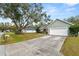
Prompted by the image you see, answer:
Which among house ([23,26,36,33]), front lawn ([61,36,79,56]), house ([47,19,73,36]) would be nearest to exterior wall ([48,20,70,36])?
house ([47,19,73,36])

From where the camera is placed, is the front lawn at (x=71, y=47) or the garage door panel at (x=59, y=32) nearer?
the front lawn at (x=71, y=47)

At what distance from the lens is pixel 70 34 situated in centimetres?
584

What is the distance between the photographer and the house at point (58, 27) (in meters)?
5.83

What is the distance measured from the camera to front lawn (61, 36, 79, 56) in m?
5.75

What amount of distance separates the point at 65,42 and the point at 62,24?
298 millimetres

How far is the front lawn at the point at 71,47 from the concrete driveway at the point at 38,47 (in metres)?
0.08

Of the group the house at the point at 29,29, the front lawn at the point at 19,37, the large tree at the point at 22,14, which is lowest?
the front lawn at the point at 19,37

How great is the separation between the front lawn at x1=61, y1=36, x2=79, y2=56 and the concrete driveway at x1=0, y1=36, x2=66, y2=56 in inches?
3.3

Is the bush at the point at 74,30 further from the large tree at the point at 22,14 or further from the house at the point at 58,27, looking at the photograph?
the large tree at the point at 22,14

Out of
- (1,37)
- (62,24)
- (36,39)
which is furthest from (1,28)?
(62,24)

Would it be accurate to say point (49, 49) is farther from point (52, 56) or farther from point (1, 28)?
point (1, 28)

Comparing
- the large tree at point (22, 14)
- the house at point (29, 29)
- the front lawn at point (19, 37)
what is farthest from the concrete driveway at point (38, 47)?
the large tree at point (22, 14)

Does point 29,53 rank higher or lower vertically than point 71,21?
lower

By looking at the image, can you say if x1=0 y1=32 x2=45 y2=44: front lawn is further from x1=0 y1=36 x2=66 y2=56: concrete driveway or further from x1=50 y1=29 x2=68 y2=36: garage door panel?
x1=50 y1=29 x2=68 y2=36: garage door panel
